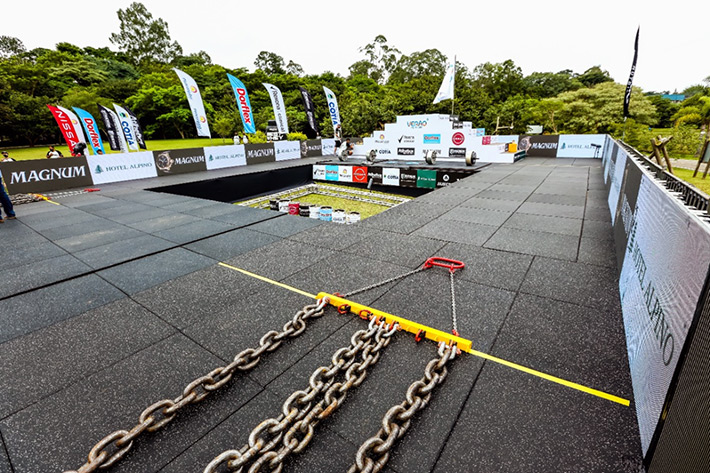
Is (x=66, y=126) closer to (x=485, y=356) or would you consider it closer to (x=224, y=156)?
(x=224, y=156)

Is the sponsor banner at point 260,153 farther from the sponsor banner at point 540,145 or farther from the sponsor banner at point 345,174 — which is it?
the sponsor banner at point 540,145

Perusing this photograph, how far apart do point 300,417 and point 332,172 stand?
18247 mm

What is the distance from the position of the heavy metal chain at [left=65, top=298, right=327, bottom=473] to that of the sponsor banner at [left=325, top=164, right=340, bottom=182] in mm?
16433

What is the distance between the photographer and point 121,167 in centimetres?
1463

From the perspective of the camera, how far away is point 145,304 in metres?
4.07

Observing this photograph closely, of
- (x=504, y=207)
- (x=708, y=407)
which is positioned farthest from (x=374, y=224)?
(x=708, y=407)

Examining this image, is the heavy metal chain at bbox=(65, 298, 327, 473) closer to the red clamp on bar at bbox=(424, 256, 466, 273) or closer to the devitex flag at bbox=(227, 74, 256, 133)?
the red clamp on bar at bbox=(424, 256, 466, 273)

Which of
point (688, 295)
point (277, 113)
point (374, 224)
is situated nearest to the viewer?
point (688, 295)

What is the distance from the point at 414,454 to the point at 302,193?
17289mm

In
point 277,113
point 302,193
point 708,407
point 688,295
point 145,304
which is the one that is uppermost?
point 277,113

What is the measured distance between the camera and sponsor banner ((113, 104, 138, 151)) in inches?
795

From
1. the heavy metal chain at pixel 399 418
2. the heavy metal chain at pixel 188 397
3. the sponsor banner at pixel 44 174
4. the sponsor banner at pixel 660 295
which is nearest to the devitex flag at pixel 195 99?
the sponsor banner at pixel 44 174

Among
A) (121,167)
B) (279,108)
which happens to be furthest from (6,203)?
(279,108)

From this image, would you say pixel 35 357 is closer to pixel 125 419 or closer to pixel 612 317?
pixel 125 419
